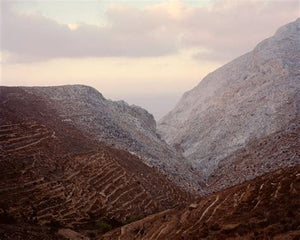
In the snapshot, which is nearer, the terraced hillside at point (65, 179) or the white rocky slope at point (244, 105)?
the terraced hillside at point (65, 179)

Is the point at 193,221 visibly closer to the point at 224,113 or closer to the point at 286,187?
the point at 286,187

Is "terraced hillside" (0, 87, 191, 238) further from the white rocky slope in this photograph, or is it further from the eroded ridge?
the white rocky slope

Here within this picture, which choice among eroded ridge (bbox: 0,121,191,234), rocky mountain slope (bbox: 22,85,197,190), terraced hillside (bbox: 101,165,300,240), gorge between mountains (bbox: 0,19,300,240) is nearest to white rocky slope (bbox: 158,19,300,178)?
gorge between mountains (bbox: 0,19,300,240)

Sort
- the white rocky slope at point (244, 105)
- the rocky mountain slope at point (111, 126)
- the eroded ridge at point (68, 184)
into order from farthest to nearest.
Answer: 1. the white rocky slope at point (244, 105)
2. the rocky mountain slope at point (111, 126)
3. the eroded ridge at point (68, 184)

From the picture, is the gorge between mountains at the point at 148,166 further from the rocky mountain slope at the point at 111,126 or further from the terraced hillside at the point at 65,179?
the rocky mountain slope at the point at 111,126

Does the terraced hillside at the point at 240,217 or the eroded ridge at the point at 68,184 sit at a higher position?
the eroded ridge at the point at 68,184

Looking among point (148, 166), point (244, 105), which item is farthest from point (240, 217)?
point (244, 105)

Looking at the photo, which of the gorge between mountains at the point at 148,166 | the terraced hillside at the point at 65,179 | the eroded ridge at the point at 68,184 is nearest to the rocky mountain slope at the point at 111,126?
the gorge between mountains at the point at 148,166
